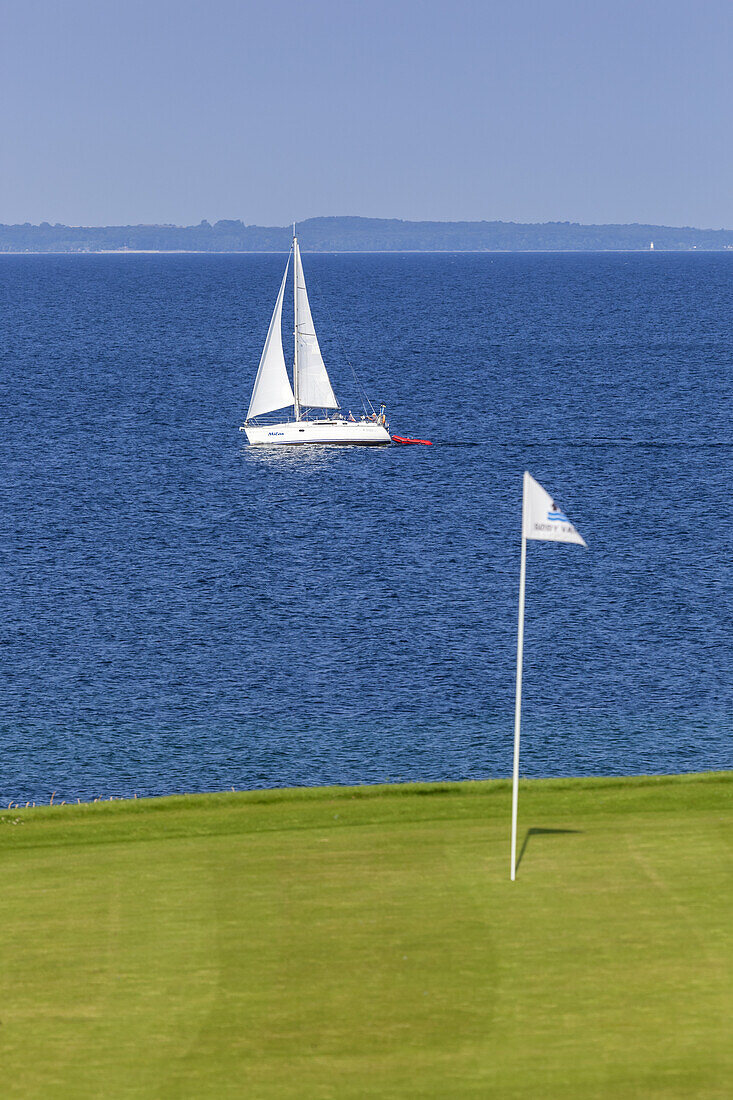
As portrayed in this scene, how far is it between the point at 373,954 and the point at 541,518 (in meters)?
8.45

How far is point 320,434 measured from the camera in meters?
116

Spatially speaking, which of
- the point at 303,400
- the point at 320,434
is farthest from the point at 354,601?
the point at 303,400

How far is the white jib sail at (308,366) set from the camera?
377ft

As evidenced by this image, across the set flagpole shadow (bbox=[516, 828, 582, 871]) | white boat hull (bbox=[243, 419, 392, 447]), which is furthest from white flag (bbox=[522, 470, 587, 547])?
white boat hull (bbox=[243, 419, 392, 447])

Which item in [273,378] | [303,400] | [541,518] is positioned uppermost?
[541,518]

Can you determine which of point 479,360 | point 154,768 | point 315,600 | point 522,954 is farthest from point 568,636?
point 479,360

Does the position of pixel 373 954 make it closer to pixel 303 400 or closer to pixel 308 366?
pixel 308 366

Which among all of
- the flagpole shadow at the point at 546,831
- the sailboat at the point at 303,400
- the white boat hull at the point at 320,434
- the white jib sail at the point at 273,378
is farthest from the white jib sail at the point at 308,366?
the flagpole shadow at the point at 546,831

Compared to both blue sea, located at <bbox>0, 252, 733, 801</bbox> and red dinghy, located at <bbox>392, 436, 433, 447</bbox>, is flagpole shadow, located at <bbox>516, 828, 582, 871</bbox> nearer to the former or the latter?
blue sea, located at <bbox>0, 252, 733, 801</bbox>

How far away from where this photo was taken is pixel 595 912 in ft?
73.9

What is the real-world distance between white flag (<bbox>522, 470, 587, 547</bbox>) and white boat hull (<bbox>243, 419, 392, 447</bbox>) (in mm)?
89997

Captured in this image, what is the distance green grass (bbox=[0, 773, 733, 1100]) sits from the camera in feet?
61.1

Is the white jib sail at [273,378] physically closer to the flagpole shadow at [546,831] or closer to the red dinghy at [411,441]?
the red dinghy at [411,441]

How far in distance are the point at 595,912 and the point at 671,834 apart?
4052mm
